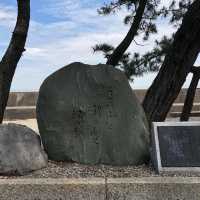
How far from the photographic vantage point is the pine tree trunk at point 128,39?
756 centimetres

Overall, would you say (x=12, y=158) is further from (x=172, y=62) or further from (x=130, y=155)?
(x=172, y=62)

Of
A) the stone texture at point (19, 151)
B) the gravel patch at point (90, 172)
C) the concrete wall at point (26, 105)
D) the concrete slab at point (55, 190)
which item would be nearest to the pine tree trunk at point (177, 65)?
the gravel patch at point (90, 172)

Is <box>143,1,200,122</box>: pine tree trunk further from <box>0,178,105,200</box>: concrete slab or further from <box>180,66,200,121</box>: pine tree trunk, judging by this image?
<box>0,178,105,200</box>: concrete slab

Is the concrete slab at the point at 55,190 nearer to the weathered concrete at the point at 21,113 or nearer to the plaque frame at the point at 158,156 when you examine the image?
the plaque frame at the point at 158,156

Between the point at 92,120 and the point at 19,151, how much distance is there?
0.83 meters

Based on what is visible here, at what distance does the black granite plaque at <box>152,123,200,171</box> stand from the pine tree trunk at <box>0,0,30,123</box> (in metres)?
2.13

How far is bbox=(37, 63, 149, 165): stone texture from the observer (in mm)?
5500

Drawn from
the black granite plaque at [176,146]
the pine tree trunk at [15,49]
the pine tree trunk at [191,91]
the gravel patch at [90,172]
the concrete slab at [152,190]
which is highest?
the pine tree trunk at [15,49]

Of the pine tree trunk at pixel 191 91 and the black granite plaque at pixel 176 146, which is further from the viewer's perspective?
the pine tree trunk at pixel 191 91

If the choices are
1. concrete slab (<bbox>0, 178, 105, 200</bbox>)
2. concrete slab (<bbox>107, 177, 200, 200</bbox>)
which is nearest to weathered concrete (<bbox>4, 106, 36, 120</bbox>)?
concrete slab (<bbox>0, 178, 105, 200</bbox>)

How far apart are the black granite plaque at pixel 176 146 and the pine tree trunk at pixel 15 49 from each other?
2129 mm

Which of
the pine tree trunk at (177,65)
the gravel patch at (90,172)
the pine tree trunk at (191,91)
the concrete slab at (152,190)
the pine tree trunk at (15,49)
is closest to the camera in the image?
the concrete slab at (152,190)

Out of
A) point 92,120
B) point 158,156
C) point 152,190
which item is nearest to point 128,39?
point 92,120

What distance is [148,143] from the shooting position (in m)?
5.68
